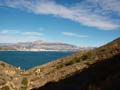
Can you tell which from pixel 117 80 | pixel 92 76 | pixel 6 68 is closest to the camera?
pixel 117 80

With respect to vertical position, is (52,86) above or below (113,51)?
below

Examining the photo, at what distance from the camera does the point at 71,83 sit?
35.6 metres

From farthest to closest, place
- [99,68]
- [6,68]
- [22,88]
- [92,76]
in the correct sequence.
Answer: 1. [6,68]
2. [22,88]
3. [99,68]
4. [92,76]

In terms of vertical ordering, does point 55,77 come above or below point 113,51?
below

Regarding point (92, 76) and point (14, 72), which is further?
point (14, 72)

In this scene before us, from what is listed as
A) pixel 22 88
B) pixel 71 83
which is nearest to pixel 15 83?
pixel 22 88

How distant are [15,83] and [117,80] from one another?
28.3 metres

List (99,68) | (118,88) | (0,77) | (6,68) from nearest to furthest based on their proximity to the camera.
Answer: (118,88)
(99,68)
(0,77)
(6,68)

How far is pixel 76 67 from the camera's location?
4731cm

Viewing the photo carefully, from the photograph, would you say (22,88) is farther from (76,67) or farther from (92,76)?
(92,76)

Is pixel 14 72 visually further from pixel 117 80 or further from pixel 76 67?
pixel 117 80

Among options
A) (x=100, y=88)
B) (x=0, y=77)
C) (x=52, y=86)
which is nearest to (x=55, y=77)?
(x=52, y=86)

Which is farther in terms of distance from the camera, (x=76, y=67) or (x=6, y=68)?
(x=6, y=68)

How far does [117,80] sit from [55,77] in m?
23.4
